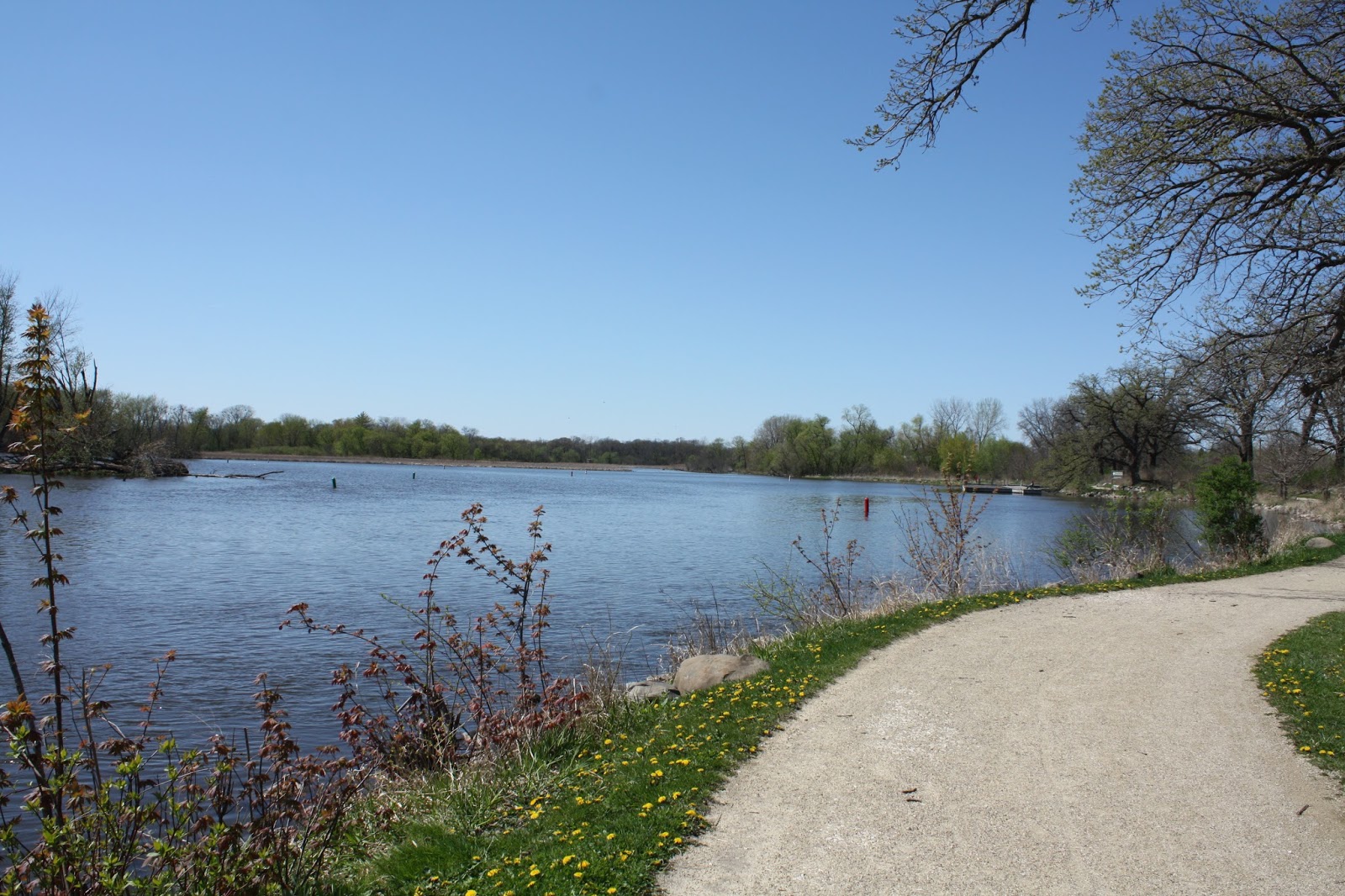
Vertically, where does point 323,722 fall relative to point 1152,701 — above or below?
below

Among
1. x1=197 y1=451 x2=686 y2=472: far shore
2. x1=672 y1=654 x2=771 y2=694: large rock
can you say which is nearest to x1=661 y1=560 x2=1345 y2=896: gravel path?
x1=672 y1=654 x2=771 y2=694: large rock

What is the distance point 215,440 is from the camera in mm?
116438

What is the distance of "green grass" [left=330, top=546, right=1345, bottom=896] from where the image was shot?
4.51m

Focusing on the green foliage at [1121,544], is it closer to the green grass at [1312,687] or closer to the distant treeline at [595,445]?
the green grass at [1312,687]

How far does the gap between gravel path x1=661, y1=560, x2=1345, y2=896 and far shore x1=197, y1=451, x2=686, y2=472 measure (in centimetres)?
11347

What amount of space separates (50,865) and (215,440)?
128 metres

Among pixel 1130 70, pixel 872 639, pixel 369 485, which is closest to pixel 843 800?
pixel 872 639

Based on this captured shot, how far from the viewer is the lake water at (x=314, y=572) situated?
1134cm

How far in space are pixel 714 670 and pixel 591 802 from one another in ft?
11.7

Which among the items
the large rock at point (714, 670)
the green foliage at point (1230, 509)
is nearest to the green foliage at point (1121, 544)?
the green foliage at point (1230, 509)

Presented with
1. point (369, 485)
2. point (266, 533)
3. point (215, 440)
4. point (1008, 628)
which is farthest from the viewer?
point (215, 440)

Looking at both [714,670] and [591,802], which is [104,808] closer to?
[591,802]

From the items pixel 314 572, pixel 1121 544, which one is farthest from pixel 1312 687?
pixel 314 572

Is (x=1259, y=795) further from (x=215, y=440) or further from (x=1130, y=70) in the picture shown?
(x=215, y=440)
